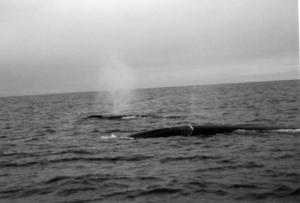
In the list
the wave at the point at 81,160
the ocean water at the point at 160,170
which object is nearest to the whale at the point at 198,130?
the ocean water at the point at 160,170

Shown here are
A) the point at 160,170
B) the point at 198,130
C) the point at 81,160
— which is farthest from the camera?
the point at 198,130

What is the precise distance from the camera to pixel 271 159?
60.4 feet

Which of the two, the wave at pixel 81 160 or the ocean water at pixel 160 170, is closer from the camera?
the ocean water at pixel 160 170

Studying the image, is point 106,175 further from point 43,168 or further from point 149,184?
A: point 43,168

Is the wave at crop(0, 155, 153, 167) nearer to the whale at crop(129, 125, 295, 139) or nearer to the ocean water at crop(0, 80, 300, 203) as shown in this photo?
the ocean water at crop(0, 80, 300, 203)

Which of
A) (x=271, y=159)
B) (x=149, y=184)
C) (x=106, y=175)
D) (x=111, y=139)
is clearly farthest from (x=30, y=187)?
(x=111, y=139)

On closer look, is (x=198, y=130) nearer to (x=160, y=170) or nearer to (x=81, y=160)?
(x=81, y=160)

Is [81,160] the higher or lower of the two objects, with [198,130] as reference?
lower

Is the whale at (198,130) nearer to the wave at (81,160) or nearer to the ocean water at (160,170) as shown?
the ocean water at (160,170)

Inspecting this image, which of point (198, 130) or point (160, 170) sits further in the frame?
point (198, 130)

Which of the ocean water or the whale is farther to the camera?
the whale

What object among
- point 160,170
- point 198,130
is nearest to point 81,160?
point 160,170

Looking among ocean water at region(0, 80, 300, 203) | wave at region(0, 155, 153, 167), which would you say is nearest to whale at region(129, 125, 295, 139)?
ocean water at region(0, 80, 300, 203)

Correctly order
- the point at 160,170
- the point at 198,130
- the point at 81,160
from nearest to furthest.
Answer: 1. the point at 160,170
2. the point at 81,160
3. the point at 198,130
